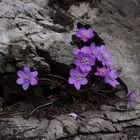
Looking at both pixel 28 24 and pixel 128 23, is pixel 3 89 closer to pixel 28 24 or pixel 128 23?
pixel 28 24

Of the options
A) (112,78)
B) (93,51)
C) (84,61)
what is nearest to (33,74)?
(84,61)

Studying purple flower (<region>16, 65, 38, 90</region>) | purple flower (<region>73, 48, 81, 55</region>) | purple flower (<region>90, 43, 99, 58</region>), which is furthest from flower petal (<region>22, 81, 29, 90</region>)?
purple flower (<region>90, 43, 99, 58</region>)

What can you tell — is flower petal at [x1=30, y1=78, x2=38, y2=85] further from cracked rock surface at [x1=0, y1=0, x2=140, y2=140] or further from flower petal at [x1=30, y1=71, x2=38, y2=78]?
cracked rock surface at [x1=0, y1=0, x2=140, y2=140]

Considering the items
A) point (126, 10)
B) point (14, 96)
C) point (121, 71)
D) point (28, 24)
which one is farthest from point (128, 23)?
point (14, 96)

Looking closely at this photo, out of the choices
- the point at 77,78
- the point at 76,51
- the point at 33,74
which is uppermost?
the point at 76,51

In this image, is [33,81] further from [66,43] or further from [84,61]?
[66,43]

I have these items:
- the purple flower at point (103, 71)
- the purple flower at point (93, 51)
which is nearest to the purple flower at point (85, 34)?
the purple flower at point (93, 51)

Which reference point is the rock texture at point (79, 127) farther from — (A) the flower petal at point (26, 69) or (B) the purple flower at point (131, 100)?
(A) the flower petal at point (26, 69)
